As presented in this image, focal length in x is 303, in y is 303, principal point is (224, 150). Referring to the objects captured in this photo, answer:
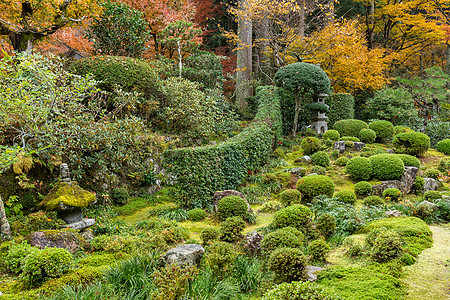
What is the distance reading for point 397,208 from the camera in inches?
282

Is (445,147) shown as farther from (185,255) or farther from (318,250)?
(185,255)

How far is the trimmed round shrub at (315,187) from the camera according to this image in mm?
8188

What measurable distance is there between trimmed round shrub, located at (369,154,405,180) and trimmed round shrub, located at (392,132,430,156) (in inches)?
115

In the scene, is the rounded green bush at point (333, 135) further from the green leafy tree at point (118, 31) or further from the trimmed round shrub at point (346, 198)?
the green leafy tree at point (118, 31)

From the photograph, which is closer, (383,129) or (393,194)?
(393,194)

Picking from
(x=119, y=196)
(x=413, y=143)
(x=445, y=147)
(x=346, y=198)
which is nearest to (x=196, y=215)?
(x=119, y=196)

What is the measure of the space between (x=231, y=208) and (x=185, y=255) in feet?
9.19

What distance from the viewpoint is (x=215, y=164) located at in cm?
873

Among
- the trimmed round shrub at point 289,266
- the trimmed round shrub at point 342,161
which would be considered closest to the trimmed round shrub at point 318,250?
the trimmed round shrub at point 289,266

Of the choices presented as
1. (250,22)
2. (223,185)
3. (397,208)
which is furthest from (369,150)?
(250,22)

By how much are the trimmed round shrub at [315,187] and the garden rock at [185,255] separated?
4274mm

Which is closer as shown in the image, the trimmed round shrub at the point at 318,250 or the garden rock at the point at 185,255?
the garden rock at the point at 185,255

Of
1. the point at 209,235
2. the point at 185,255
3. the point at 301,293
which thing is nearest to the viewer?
the point at 301,293

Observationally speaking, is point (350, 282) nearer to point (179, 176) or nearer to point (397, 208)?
point (397, 208)
